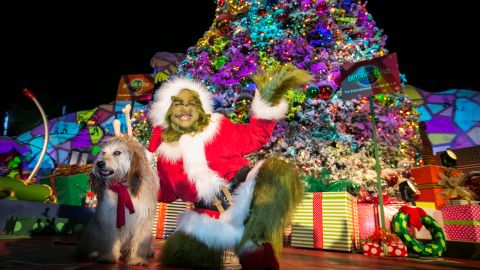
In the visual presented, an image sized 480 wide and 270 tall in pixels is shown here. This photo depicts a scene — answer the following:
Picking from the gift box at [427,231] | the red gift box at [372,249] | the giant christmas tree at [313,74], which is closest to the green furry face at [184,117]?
the red gift box at [372,249]

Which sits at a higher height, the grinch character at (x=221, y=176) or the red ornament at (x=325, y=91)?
the red ornament at (x=325, y=91)

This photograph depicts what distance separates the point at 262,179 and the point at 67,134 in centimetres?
1577

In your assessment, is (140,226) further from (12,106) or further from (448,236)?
(12,106)

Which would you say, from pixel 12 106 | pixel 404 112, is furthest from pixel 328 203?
pixel 12 106

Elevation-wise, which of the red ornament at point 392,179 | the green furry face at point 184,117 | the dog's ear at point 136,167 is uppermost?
the red ornament at point 392,179

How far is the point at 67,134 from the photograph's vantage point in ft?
49.5

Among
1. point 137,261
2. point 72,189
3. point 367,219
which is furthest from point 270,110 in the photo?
point 72,189

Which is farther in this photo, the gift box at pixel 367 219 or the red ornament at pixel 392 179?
the red ornament at pixel 392 179

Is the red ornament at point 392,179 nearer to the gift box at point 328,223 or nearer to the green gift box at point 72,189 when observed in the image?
the gift box at point 328,223

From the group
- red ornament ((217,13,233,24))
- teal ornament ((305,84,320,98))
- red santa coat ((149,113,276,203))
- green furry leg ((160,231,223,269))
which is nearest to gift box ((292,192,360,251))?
red santa coat ((149,113,276,203))

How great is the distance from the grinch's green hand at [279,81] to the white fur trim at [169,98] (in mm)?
535

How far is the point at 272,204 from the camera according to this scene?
1.86 m

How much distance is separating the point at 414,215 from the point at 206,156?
316 cm

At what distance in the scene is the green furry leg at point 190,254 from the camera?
6.33ft
